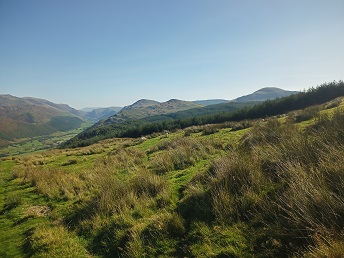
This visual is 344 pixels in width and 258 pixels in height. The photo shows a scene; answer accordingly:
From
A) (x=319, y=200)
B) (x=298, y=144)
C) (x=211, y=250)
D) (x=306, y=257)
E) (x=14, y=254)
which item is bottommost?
(x=14, y=254)

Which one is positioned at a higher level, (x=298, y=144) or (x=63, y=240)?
(x=298, y=144)

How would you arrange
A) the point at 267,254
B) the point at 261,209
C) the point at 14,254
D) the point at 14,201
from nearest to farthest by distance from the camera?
1. the point at 267,254
2. the point at 261,209
3. the point at 14,254
4. the point at 14,201

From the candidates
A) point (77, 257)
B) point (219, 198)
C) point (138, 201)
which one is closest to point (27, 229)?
point (77, 257)

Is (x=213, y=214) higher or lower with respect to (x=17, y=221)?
higher

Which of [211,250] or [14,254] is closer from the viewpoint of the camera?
[211,250]

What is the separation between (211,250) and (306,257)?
6.16ft

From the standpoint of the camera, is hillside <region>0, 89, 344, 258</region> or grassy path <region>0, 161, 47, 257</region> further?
grassy path <region>0, 161, 47, 257</region>

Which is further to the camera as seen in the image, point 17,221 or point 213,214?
point 17,221

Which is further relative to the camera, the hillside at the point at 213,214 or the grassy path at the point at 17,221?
the grassy path at the point at 17,221

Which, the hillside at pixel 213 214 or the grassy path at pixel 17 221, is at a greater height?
the hillside at pixel 213 214

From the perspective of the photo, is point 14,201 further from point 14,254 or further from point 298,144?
point 298,144

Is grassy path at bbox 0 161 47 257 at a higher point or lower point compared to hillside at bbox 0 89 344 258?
lower

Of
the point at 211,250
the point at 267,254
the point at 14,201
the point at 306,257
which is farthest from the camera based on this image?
the point at 14,201

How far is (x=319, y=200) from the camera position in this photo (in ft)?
15.4
